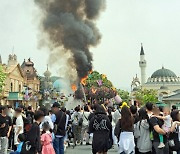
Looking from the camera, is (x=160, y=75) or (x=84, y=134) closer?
(x=84, y=134)

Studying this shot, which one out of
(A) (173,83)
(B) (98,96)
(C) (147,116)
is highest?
(A) (173,83)

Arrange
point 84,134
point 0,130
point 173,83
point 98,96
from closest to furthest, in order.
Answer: point 0,130
point 84,134
point 98,96
point 173,83

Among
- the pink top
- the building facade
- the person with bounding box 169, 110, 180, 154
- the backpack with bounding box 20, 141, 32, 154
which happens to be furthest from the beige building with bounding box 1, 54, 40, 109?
the building facade

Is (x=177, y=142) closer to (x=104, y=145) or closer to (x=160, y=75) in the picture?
(x=104, y=145)

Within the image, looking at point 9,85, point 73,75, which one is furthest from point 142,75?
point 73,75

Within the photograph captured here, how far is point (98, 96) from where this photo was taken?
61.4 meters

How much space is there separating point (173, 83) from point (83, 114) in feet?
486

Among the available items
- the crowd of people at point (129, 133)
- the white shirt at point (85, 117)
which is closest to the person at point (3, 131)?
the crowd of people at point (129, 133)

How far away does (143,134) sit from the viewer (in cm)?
839

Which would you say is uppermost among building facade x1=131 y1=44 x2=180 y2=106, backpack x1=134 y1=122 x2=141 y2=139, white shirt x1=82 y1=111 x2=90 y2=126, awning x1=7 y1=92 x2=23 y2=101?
building facade x1=131 y1=44 x2=180 y2=106

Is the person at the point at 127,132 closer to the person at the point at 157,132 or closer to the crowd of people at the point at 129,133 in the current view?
the crowd of people at the point at 129,133

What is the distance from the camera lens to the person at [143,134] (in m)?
8.33

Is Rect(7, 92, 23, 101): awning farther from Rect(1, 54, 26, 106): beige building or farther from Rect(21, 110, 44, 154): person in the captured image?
Rect(21, 110, 44, 154): person

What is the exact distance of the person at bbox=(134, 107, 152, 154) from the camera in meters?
8.33
